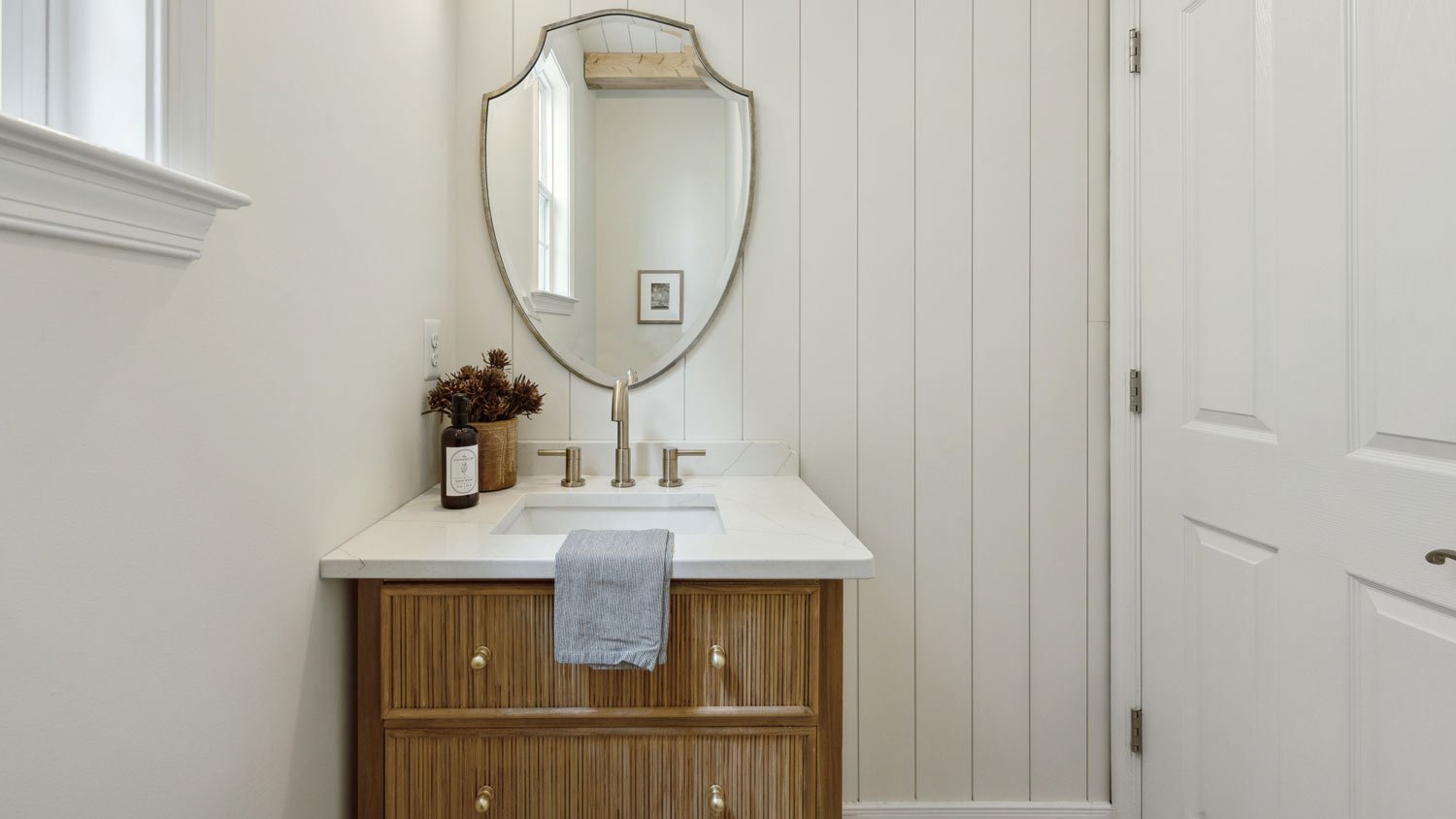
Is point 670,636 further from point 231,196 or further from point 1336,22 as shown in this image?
point 1336,22

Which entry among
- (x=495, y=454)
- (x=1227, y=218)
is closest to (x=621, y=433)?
(x=495, y=454)

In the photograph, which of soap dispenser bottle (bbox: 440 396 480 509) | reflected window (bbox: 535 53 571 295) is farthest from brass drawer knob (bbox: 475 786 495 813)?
reflected window (bbox: 535 53 571 295)

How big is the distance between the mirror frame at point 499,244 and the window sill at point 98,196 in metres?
0.87

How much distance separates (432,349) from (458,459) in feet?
1.00

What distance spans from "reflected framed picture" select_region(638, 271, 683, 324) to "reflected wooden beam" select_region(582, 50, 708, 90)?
0.42m

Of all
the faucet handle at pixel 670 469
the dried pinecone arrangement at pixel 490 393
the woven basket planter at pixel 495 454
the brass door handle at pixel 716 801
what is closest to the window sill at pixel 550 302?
the dried pinecone arrangement at pixel 490 393

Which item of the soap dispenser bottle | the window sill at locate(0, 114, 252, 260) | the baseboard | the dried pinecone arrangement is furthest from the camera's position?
the baseboard

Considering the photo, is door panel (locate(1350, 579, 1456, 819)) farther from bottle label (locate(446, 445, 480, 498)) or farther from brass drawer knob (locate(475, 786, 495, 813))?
bottle label (locate(446, 445, 480, 498))

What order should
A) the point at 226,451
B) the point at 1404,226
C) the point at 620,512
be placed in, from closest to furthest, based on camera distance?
the point at 226,451
the point at 1404,226
the point at 620,512

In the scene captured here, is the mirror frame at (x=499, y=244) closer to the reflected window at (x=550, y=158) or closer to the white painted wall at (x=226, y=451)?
the reflected window at (x=550, y=158)

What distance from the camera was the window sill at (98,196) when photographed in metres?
0.52

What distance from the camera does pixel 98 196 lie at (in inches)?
23.5

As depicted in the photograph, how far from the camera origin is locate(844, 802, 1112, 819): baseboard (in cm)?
163

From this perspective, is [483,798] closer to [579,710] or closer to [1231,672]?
[579,710]
